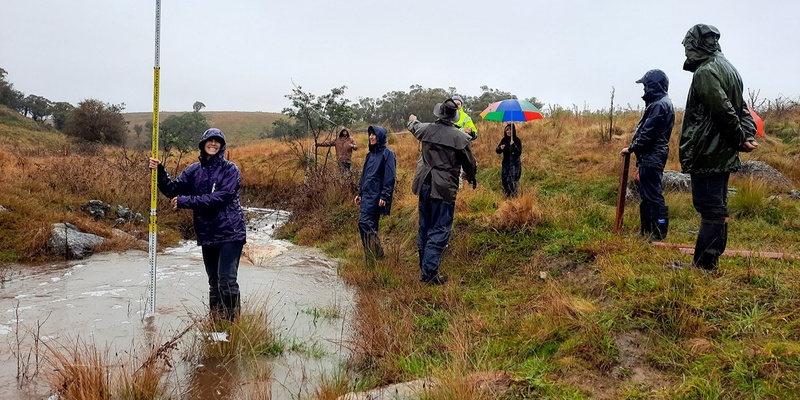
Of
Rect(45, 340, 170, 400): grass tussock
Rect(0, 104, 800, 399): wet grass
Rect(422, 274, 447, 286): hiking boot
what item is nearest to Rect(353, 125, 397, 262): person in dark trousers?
Rect(0, 104, 800, 399): wet grass

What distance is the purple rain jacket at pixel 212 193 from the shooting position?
4.35 m

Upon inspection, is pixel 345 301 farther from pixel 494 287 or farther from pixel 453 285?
pixel 494 287

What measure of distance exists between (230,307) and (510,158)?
20.6 ft

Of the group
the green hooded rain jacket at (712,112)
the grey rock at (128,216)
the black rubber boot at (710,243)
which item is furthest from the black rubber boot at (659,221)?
the grey rock at (128,216)

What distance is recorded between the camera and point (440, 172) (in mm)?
5852

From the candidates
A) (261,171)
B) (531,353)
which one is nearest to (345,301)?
(531,353)

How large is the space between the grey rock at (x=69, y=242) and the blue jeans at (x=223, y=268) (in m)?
4.08

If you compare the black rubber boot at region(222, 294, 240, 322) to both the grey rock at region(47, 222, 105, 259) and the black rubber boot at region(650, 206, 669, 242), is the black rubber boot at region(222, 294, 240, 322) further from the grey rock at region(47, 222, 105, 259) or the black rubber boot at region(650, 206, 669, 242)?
the black rubber boot at region(650, 206, 669, 242)

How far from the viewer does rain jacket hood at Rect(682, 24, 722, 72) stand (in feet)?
14.1

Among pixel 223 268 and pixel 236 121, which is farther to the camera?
pixel 236 121

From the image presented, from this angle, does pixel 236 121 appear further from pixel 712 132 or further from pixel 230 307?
pixel 712 132

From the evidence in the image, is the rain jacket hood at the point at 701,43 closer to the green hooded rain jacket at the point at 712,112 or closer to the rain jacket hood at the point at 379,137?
the green hooded rain jacket at the point at 712,112

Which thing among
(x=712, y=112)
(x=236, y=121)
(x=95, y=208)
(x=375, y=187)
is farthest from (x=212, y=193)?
(x=236, y=121)

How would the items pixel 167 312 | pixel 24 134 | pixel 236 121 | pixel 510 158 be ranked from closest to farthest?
pixel 167 312 < pixel 510 158 < pixel 24 134 < pixel 236 121
